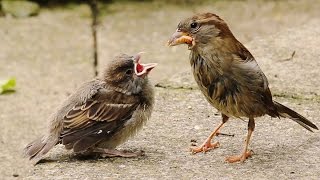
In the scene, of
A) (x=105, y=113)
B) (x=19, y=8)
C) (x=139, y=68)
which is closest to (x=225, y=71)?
(x=139, y=68)

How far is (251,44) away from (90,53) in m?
2.27

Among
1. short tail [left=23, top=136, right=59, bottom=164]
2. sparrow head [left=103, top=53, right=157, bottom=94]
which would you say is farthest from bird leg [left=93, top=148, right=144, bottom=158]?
sparrow head [left=103, top=53, right=157, bottom=94]

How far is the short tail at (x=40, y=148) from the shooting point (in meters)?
4.98

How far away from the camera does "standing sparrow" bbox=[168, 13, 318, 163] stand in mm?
4828

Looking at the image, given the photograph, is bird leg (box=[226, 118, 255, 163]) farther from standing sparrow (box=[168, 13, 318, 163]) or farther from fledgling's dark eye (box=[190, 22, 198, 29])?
fledgling's dark eye (box=[190, 22, 198, 29])

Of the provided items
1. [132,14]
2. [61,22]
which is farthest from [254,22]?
[61,22]

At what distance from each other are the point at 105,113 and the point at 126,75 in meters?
0.30

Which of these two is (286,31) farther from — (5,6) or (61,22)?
(5,6)

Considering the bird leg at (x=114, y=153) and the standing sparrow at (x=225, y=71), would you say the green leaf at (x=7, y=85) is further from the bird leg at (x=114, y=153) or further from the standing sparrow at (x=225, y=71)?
the standing sparrow at (x=225, y=71)

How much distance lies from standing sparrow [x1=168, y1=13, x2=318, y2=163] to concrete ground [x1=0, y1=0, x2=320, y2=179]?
0.31 meters

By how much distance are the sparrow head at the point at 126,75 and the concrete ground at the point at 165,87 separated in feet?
1.20

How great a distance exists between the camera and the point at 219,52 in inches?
190

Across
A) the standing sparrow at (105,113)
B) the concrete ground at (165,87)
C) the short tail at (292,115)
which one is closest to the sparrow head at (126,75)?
the standing sparrow at (105,113)

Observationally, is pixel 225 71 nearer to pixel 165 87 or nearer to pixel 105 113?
pixel 105 113
